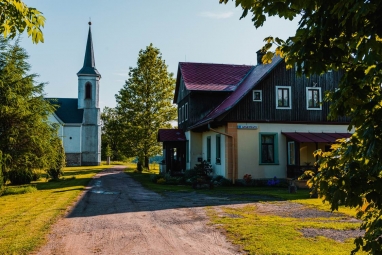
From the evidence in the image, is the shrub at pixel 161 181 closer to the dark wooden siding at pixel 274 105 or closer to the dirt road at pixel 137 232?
the dark wooden siding at pixel 274 105

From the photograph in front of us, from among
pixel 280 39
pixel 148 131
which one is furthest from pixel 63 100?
pixel 280 39

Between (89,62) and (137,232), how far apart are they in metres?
49.3

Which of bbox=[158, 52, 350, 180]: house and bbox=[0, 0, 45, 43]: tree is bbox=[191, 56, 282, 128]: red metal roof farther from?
bbox=[0, 0, 45, 43]: tree

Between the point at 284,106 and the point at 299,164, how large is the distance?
3610 millimetres

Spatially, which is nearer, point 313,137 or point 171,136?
point 313,137

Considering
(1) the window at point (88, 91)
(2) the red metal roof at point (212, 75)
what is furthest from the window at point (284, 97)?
(1) the window at point (88, 91)

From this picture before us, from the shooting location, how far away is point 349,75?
3.24m

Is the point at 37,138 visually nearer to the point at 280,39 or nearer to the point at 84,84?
the point at 280,39

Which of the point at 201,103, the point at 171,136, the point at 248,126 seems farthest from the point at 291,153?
the point at 171,136

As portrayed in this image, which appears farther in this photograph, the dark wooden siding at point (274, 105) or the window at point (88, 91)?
the window at point (88, 91)

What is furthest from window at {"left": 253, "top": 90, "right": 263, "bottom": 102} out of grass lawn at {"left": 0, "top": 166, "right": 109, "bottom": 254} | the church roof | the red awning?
the church roof

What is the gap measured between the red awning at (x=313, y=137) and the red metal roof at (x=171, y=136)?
9.28m

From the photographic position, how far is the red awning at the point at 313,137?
1984 centimetres

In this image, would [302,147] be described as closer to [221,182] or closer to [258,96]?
[258,96]
